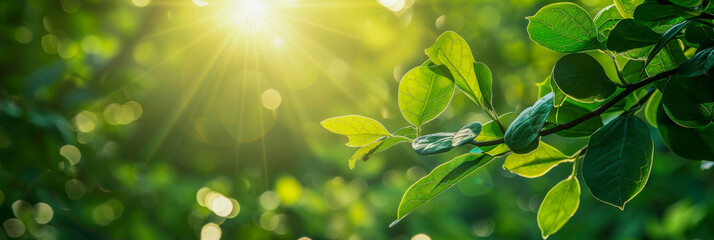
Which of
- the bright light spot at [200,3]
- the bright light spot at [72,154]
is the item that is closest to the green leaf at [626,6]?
the bright light spot at [200,3]

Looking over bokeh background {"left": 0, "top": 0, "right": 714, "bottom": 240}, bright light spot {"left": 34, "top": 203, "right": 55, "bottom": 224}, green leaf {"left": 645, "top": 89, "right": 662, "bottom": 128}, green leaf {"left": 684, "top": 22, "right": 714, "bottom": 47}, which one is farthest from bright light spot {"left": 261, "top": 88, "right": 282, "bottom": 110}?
green leaf {"left": 684, "top": 22, "right": 714, "bottom": 47}

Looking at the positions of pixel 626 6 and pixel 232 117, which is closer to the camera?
pixel 626 6

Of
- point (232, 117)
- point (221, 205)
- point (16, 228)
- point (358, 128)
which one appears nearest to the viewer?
point (358, 128)

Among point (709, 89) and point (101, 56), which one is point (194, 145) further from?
point (709, 89)

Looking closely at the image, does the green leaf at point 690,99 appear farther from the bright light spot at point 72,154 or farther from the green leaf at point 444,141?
the bright light spot at point 72,154

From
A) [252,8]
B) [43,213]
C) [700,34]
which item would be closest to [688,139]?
[700,34]

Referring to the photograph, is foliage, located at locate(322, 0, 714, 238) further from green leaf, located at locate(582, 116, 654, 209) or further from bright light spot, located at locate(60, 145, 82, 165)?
bright light spot, located at locate(60, 145, 82, 165)

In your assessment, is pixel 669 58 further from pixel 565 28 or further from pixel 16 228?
pixel 16 228
